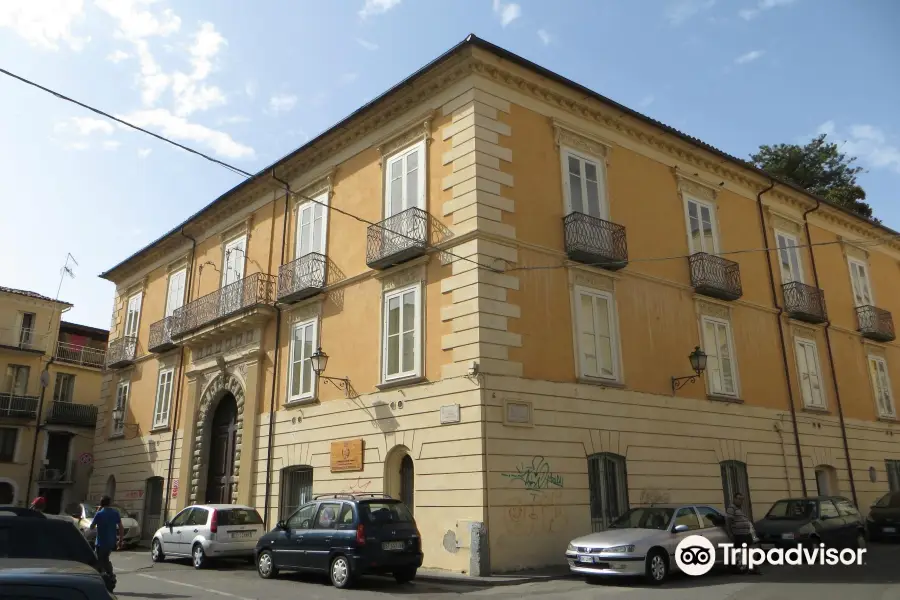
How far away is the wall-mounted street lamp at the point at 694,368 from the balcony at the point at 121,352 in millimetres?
20639

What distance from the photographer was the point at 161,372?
25141mm

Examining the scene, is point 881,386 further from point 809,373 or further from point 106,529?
point 106,529

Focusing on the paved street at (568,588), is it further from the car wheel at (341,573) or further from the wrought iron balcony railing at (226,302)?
the wrought iron balcony railing at (226,302)

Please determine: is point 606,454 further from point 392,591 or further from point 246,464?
point 246,464

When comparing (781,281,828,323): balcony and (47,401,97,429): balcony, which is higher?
(781,281,828,323): balcony

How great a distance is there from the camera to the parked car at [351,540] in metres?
11.5

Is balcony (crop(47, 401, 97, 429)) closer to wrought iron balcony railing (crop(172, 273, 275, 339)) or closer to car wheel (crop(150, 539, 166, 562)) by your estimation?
wrought iron balcony railing (crop(172, 273, 275, 339))

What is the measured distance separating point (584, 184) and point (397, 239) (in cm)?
479

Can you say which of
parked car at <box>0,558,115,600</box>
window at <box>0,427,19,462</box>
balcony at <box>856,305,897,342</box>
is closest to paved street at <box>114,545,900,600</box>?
parked car at <box>0,558,115,600</box>

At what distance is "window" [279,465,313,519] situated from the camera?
17.8 meters

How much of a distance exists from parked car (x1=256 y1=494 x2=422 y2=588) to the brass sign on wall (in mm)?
3029

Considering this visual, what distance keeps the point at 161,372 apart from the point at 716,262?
19.1m

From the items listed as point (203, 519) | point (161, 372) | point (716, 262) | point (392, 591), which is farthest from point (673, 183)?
point (161, 372)

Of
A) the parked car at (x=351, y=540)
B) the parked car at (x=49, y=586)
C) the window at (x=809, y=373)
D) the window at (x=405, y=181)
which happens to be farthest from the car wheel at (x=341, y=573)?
the window at (x=809, y=373)
